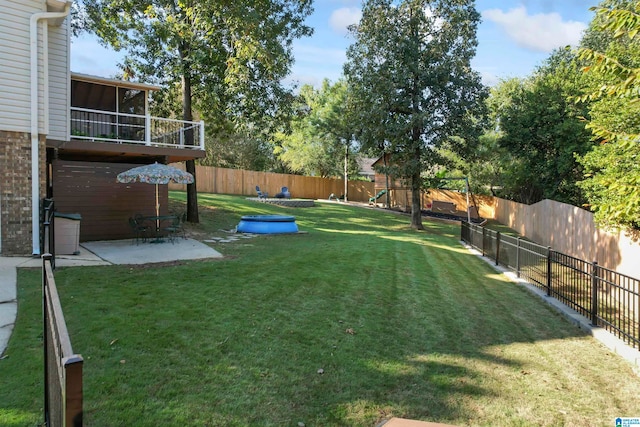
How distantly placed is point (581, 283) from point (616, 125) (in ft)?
24.7

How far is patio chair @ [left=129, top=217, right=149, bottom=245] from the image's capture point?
37.8 ft

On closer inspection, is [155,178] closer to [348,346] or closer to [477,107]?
[348,346]

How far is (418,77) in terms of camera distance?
19266mm

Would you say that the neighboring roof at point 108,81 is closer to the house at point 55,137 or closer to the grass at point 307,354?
the house at point 55,137

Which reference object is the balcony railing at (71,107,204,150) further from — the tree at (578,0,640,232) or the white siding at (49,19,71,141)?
the tree at (578,0,640,232)

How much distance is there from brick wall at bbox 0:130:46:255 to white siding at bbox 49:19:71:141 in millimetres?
1421

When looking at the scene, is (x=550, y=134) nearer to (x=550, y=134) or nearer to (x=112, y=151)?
(x=550, y=134)

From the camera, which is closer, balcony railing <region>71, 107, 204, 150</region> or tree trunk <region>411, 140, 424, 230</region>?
balcony railing <region>71, 107, 204, 150</region>

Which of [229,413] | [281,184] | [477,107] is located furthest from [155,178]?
[281,184]

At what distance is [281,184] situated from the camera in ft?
122

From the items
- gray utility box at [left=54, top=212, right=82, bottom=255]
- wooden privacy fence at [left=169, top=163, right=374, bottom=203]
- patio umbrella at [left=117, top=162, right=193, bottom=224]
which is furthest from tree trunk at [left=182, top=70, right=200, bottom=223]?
wooden privacy fence at [left=169, top=163, right=374, bottom=203]

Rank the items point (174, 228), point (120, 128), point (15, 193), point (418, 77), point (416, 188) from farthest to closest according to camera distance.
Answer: point (416, 188), point (418, 77), point (120, 128), point (174, 228), point (15, 193)

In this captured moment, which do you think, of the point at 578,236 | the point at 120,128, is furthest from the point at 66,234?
the point at 578,236

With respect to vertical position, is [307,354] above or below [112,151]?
below
